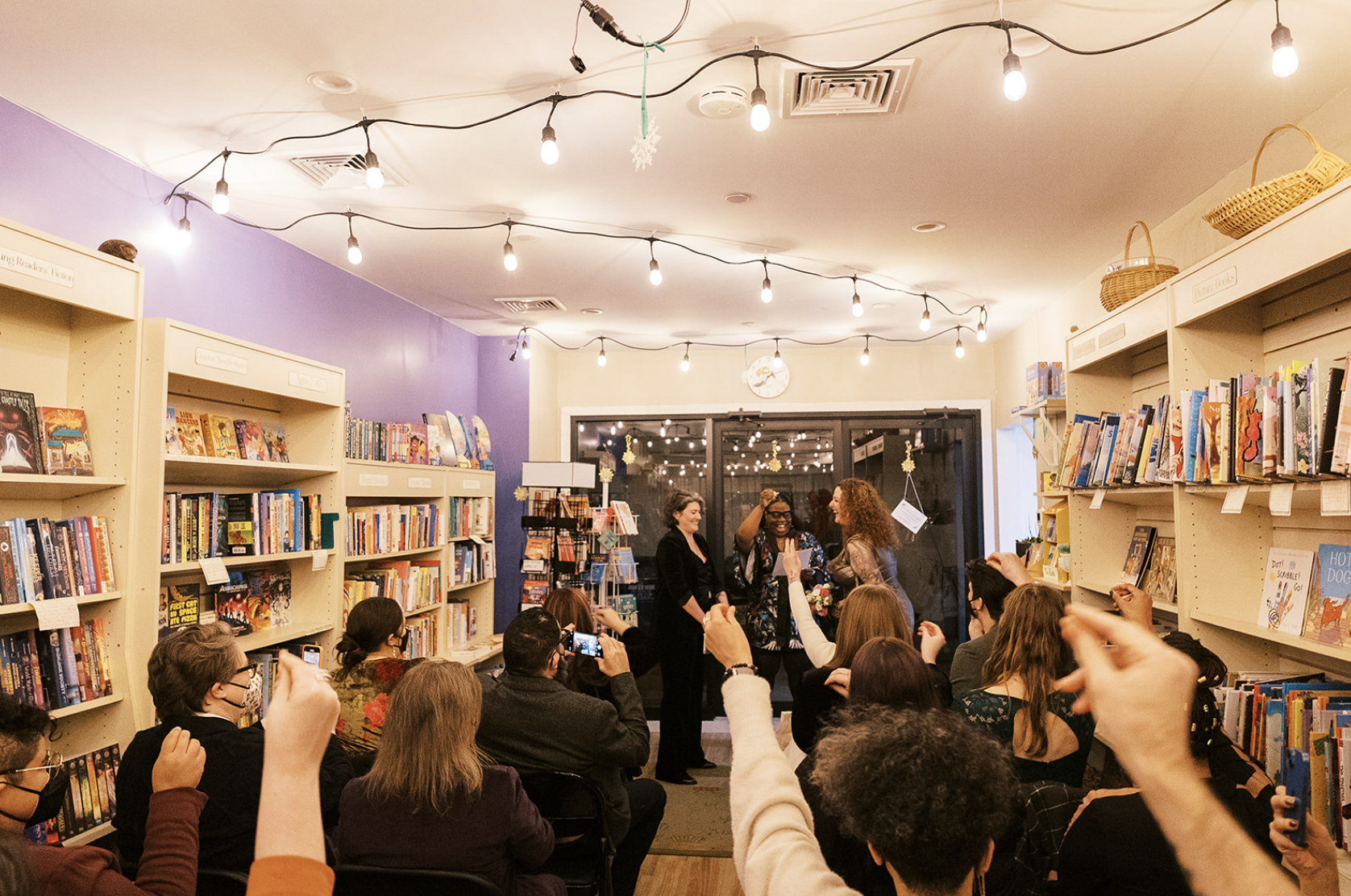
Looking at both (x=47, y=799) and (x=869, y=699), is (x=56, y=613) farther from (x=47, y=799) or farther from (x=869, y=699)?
(x=869, y=699)

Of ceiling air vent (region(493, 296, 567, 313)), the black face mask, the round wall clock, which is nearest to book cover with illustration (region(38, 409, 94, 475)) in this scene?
the black face mask

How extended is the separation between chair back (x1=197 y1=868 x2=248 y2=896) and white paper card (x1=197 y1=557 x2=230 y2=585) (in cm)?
143

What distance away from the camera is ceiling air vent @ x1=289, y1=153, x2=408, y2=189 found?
10.6 feet

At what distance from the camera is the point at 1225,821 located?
847mm

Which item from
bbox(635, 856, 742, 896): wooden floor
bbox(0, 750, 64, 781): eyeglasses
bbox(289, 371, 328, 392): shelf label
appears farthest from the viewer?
bbox(289, 371, 328, 392): shelf label

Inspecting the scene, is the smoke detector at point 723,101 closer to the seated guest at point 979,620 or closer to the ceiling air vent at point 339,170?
the ceiling air vent at point 339,170

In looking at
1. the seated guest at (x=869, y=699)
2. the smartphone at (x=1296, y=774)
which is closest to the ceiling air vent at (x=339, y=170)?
Result: the seated guest at (x=869, y=699)

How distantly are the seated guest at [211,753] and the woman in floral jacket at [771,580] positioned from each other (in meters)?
2.99

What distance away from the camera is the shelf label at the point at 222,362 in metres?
3.07

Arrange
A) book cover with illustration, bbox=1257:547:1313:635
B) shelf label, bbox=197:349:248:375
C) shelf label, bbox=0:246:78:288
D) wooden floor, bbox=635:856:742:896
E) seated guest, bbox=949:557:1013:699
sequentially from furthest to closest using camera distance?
1. wooden floor, bbox=635:856:742:896
2. shelf label, bbox=197:349:248:375
3. seated guest, bbox=949:557:1013:699
4. book cover with illustration, bbox=1257:547:1313:635
5. shelf label, bbox=0:246:78:288

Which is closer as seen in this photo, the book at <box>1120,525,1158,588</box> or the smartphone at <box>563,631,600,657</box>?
the smartphone at <box>563,631,600,657</box>

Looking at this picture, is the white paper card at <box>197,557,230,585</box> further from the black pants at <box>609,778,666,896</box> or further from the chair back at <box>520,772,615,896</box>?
the black pants at <box>609,778,666,896</box>

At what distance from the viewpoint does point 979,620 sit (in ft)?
11.3

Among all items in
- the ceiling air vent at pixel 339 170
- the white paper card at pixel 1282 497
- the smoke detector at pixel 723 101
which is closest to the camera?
the white paper card at pixel 1282 497
